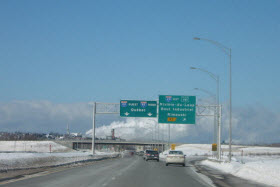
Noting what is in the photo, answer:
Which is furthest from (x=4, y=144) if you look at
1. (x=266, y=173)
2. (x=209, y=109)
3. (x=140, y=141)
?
(x=266, y=173)

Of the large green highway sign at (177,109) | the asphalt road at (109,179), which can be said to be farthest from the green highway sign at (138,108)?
the asphalt road at (109,179)

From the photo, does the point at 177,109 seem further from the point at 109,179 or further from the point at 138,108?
the point at 109,179

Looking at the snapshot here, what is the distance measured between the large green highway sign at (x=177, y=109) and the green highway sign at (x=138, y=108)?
105 cm

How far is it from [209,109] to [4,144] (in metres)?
115

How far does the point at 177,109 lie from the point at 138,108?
5051 millimetres

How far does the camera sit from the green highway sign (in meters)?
57.7

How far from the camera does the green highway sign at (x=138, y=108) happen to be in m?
57.7

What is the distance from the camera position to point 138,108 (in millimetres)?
57656

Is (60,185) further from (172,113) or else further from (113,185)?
(172,113)

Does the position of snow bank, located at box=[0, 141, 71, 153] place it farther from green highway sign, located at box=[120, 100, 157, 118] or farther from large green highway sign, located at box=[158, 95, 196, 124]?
large green highway sign, located at box=[158, 95, 196, 124]

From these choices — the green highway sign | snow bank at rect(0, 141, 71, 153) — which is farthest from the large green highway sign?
snow bank at rect(0, 141, 71, 153)

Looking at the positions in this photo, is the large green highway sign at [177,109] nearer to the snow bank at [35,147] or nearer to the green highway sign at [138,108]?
the green highway sign at [138,108]

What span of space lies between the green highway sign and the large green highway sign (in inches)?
41.3

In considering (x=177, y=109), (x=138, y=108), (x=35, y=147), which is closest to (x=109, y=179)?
(x=138, y=108)
